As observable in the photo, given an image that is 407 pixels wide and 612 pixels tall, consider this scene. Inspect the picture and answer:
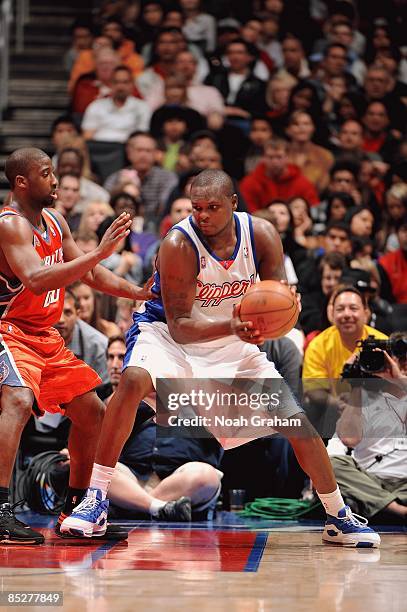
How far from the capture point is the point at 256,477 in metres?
6.86

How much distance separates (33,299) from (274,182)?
5.42 metres

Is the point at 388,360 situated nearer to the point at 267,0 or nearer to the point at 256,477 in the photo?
the point at 256,477

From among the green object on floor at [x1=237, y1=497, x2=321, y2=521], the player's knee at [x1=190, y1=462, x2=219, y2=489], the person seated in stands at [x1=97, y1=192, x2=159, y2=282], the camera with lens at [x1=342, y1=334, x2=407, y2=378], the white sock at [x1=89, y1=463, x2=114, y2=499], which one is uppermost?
the person seated in stands at [x1=97, y1=192, x2=159, y2=282]

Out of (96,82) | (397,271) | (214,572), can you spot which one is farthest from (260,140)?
(214,572)

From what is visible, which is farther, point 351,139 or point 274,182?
point 351,139

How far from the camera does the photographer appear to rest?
5.98 metres

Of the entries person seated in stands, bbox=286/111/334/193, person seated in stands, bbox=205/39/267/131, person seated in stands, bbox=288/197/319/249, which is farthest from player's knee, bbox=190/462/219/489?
person seated in stands, bbox=205/39/267/131

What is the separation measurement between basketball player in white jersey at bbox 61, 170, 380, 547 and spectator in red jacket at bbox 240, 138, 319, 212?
4673 mm

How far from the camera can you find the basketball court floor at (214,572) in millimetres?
3580

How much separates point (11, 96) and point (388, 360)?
26.3 ft

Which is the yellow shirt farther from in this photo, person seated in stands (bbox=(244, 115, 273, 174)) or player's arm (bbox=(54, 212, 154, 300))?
person seated in stands (bbox=(244, 115, 273, 174))

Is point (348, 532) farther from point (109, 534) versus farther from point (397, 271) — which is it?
point (397, 271)

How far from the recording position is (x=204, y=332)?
4891mm

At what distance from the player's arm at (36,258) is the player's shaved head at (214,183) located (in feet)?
1.38
